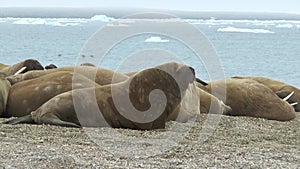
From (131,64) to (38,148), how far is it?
3294 millimetres

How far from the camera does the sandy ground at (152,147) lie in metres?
3.52

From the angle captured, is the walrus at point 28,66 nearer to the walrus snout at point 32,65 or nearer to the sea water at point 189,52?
the walrus snout at point 32,65

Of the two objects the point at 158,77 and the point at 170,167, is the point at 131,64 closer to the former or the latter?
the point at 158,77

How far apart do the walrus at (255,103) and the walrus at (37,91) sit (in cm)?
205

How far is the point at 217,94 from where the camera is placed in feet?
23.6

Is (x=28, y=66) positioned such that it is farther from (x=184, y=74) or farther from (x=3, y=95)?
(x=184, y=74)

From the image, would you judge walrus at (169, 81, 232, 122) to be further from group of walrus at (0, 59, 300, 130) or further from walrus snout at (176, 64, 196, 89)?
walrus snout at (176, 64, 196, 89)

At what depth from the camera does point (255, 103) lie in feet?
22.6

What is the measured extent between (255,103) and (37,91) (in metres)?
2.77

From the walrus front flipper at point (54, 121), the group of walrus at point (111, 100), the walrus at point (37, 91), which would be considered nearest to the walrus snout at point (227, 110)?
the group of walrus at point (111, 100)

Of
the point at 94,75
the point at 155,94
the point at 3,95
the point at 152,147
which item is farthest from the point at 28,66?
the point at 152,147

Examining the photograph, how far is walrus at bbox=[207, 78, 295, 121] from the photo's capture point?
22.5 ft

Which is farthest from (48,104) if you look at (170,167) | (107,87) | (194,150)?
(170,167)

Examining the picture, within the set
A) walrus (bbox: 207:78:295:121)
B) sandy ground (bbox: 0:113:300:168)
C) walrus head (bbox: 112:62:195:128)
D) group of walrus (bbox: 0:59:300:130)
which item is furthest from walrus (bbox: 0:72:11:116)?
walrus (bbox: 207:78:295:121)
